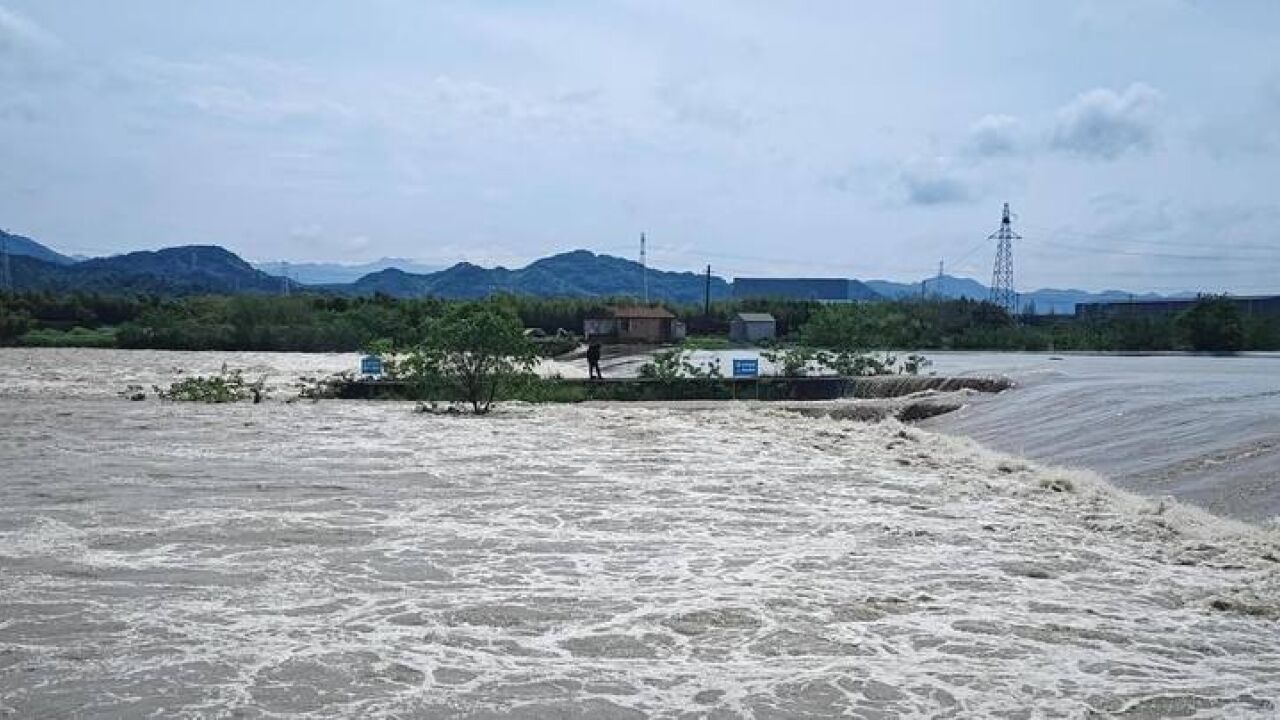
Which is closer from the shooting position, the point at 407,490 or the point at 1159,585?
the point at 1159,585

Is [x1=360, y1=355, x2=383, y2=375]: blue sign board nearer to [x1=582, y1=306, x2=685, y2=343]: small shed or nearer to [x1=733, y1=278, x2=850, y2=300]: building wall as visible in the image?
[x1=582, y1=306, x2=685, y2=343]: small shed

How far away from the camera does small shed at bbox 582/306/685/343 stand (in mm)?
49188

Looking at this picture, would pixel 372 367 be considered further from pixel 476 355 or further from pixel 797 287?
pixel 797 287

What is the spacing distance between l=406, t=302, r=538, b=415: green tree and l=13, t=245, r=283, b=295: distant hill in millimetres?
79682

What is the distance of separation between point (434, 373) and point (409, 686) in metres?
15.9

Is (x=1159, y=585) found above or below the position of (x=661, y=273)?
below

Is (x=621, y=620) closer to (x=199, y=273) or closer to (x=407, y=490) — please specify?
(x=407, y=490)

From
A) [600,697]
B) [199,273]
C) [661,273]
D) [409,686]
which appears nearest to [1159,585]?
[600,697]

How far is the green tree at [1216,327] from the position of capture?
3841cm

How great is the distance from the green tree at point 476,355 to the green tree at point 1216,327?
28125 millimetres

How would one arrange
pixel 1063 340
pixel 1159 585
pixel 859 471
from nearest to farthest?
pixel 1159 585 → pixel 859 471 → pixel 1063 340

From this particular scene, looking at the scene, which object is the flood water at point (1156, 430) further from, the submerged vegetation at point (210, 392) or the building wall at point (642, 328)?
the building wall at point (642, 328)

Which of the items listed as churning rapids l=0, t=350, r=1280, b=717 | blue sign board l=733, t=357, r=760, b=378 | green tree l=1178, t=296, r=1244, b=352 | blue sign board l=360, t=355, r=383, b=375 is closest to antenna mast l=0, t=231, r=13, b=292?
blue sign board l=360, t=355, r=383, b=375

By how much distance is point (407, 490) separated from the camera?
1121 cm
